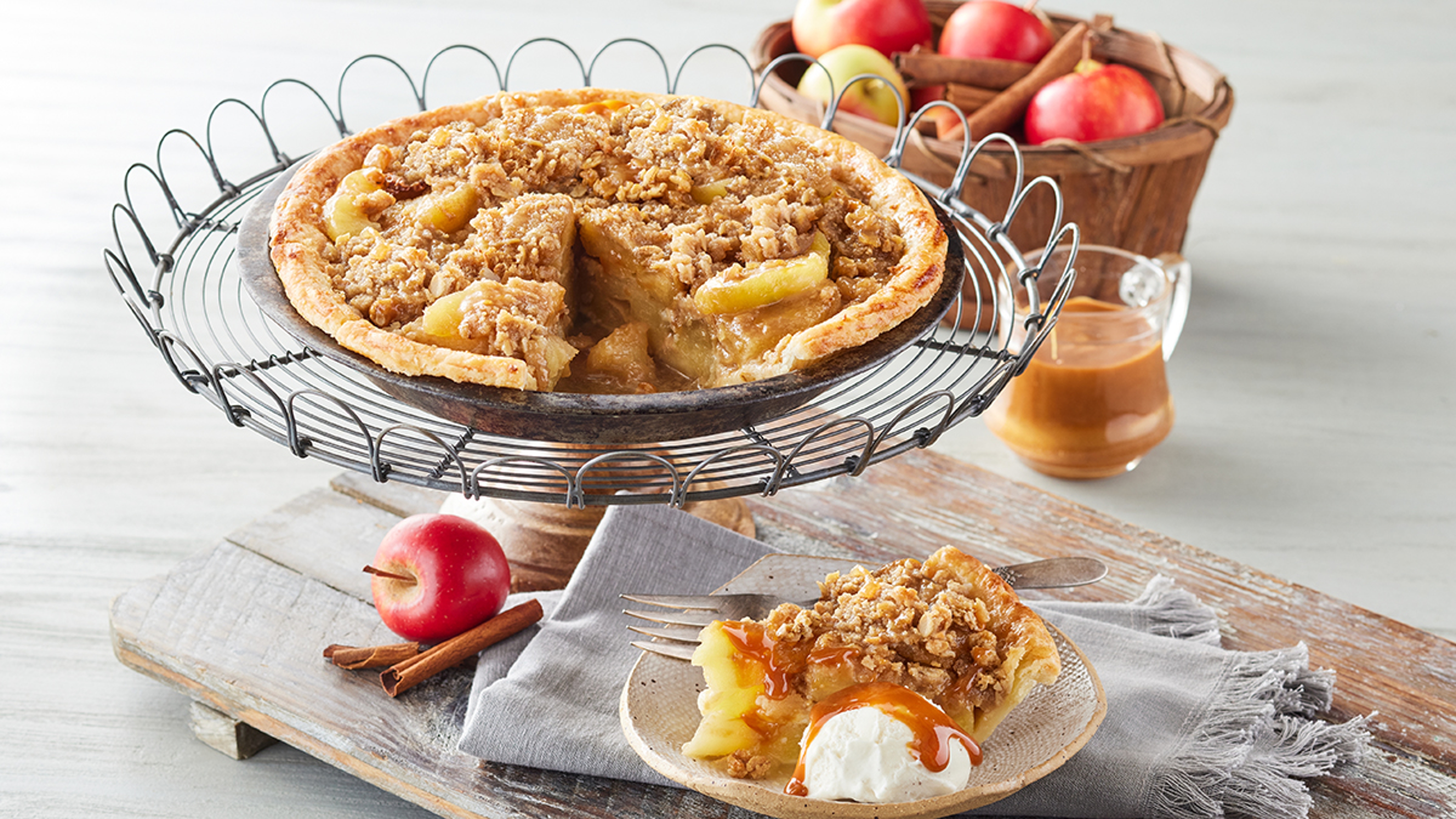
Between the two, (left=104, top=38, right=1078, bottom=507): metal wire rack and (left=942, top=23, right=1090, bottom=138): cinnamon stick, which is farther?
(left=942, top=23, right=1090, bottom=138): cinnamon stick

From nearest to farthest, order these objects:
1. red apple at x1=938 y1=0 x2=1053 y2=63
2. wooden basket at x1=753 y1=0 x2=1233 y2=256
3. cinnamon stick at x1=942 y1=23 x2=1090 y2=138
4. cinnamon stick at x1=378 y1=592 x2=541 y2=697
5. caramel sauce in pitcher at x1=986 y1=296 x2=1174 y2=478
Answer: cinnamon stick at x1=378 y1=592 x2=541 y2=697
caramel sauce in pitcher at x1=986 y1=296 x2=1174 y2=478
wooden basket at x1=753 y1=0 x2=1233 y2=256
cinnamon stick at x1=942 y1=23 x2=1090 y2=138
red apple at x1=938 y1=0 x2=1053 y2=63

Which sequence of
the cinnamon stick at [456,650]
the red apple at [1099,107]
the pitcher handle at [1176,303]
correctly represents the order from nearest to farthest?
the cinnamon stick at [456,650], the pitcher handle at [1176,303], the red apple at [1099,107]

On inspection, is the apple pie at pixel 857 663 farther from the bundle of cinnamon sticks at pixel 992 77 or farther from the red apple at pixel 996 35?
the red apple at pixel 996 35

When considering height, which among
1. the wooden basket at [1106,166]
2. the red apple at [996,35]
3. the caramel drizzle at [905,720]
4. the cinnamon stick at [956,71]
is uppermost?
the red apple at [996,35]

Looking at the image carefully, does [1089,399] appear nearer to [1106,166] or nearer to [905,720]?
[1106,166]

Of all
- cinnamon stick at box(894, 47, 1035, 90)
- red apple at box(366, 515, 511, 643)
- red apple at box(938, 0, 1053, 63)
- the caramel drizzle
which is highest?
red apple at box(938, 0, 1053, 63)

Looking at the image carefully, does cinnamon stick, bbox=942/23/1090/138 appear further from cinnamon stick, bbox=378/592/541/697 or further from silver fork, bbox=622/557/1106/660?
cinnamon stick, bbox=378/592/541/697

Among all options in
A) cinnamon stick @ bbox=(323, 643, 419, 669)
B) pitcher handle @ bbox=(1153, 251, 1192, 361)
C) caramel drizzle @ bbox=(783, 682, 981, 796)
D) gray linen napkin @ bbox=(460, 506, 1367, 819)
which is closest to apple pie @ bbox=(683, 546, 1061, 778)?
caramel drizzle @ bbox=(783, 682, 981, 796)

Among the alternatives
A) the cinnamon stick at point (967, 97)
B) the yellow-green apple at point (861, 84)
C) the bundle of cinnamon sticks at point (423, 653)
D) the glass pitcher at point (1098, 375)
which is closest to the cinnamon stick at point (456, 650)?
the bundle of cinnamon sticks at point (423, 653)

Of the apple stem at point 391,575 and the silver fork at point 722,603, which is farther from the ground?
the silver fork at point 722,603

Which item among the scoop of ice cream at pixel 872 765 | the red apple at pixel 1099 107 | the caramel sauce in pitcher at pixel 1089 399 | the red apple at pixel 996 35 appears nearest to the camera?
the scoop of ice cream at pixel 872 765
